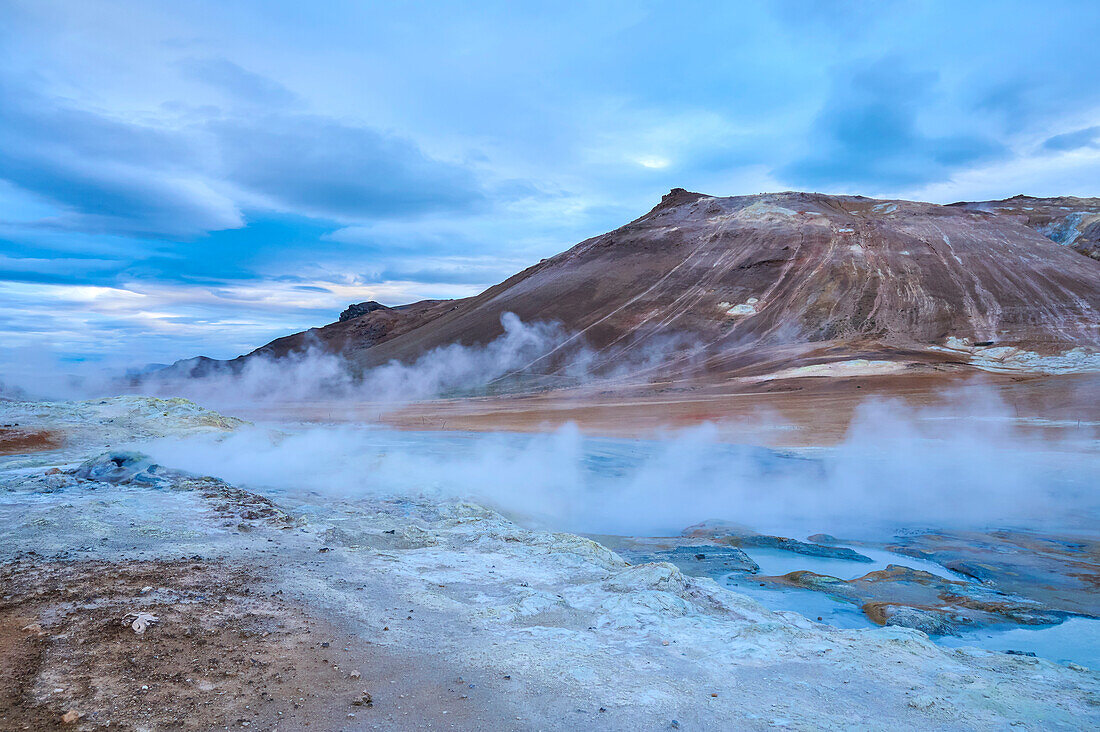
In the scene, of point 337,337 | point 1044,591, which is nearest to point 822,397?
point 1044,591

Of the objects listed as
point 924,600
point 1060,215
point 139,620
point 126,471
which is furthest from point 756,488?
point 1060,215

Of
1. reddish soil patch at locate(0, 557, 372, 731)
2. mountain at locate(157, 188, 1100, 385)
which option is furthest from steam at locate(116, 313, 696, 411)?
reddish soil patch at locate(0, 557, 372, 731)

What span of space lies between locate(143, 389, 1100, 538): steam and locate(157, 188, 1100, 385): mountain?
22301mm

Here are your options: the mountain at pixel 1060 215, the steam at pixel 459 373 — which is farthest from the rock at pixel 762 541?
the mountain at pixel 1060 215

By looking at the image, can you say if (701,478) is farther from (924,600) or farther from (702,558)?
(924,600)

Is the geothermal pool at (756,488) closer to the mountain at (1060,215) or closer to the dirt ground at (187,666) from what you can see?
the dirt ground at (187,666)

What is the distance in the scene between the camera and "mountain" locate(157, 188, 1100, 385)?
143 feet

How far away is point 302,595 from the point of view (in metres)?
5.84

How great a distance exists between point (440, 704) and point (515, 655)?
34.2 inches

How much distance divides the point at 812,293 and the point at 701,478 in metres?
43.2

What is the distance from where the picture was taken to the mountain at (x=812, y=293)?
43.4 m

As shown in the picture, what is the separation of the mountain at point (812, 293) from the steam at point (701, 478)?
2230 cm

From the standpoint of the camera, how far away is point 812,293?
173ft

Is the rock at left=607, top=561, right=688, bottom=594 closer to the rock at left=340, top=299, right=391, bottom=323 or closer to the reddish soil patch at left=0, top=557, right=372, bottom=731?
the reddish soil patch at left=0, top=557, right=372, bottom=731
